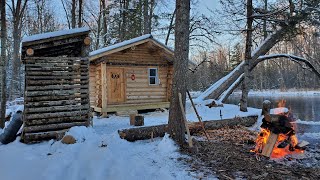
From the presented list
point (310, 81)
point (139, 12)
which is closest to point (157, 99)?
point (139, 12)

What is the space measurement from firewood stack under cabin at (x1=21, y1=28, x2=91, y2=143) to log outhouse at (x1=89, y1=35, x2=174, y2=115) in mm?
5006

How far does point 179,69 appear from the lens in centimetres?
730

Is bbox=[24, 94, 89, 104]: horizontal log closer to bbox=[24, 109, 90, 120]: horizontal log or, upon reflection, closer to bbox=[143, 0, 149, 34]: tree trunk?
bbox=[24, 109, 90, 120]: horizontal log

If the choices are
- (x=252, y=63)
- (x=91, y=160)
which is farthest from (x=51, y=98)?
(x=252, y=63)

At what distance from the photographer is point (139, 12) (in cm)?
2289

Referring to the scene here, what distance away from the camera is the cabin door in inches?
583

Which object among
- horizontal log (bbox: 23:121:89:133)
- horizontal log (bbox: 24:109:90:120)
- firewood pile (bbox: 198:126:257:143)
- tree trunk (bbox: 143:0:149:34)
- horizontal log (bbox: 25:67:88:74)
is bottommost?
firewood pile (bbox: 198:126:257:143)

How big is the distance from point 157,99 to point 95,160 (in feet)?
33.6

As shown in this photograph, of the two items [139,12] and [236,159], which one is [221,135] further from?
[139,12]

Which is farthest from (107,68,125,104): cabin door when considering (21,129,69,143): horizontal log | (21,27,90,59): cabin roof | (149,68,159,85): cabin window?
(21,129,69,143): horizontal log

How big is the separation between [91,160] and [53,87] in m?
3.44

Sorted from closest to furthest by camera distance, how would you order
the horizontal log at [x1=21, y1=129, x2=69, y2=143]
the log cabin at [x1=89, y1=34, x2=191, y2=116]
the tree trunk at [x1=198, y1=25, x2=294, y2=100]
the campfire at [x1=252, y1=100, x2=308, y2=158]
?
the campfire at [x1=252, y1=100, x2=308, y2=158], the horizontal log at [x1=21, y1=129, x2=69, y2=143], the log cabin at [x1=89, y1=34, x2=191, y2=116], the tree trunk at [x1=198, y1=25, x2=294, y2=100]

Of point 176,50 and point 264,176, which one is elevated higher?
point 176,50

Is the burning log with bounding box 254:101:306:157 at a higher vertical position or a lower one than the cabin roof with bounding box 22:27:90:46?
lower
